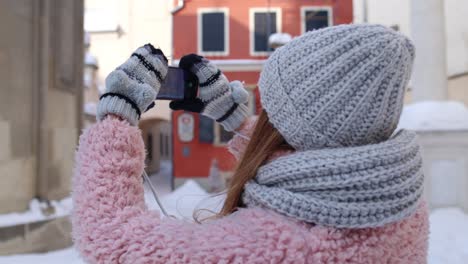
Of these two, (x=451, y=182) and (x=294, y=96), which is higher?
(x=294, y=96)

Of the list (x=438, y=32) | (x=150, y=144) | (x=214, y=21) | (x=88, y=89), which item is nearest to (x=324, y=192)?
(x=438, y=32)

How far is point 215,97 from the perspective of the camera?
1.18 m

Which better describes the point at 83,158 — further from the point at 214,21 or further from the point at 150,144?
the point at 150,144

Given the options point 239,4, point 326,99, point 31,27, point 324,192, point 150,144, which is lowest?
point 150,144

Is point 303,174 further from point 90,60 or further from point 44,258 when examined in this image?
point 90,60

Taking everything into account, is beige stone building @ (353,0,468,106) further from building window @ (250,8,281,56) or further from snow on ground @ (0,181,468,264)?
snow on ground @ (0,181,468,264)

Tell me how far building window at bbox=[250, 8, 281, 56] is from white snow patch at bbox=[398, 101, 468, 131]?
7.51 meters

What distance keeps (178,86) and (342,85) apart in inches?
17.9

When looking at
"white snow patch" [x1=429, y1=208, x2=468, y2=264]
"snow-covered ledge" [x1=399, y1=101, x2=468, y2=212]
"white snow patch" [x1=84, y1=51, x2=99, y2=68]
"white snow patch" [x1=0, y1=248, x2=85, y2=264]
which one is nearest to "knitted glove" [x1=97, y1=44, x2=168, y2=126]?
"white snow patch" [x1=0, y1=248, x2=85, y2=264]

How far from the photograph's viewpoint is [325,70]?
807mm

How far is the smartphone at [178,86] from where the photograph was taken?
1093mm

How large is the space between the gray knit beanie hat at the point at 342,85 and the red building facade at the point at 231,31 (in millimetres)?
11144

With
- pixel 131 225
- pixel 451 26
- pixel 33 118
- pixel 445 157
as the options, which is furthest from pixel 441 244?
pixel 451 26

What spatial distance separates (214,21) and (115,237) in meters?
11.7
